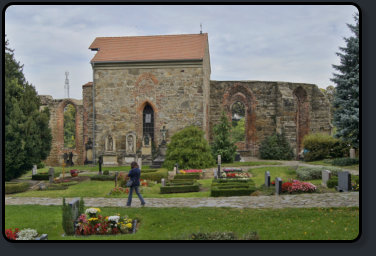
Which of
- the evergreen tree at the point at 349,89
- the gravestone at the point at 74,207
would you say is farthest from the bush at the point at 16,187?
the evergreen tree at the point at 349,89

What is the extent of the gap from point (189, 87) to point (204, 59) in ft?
6.86

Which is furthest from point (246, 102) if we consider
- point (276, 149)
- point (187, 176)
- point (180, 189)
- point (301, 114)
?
point (180, 189)

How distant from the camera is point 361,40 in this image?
21.8 feet

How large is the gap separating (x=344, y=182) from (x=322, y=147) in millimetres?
9194

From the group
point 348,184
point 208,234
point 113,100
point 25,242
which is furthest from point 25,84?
point 113,100

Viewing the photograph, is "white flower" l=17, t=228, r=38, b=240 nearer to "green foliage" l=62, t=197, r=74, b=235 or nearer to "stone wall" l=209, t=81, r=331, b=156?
"green foliage" l=62, t=197, r=74, b=235

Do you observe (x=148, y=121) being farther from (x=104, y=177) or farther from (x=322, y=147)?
(x=322, y=147)

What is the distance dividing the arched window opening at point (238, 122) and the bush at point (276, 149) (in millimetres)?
12799

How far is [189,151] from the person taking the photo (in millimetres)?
17719

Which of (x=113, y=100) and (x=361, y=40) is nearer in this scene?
(x=361, y=40)

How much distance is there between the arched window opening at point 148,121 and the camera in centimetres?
2155

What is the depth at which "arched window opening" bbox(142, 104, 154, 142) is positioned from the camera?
21547mm

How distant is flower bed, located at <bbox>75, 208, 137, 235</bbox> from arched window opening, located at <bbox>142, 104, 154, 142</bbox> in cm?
1403

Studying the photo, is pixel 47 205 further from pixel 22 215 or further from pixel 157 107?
pixel 157 107
